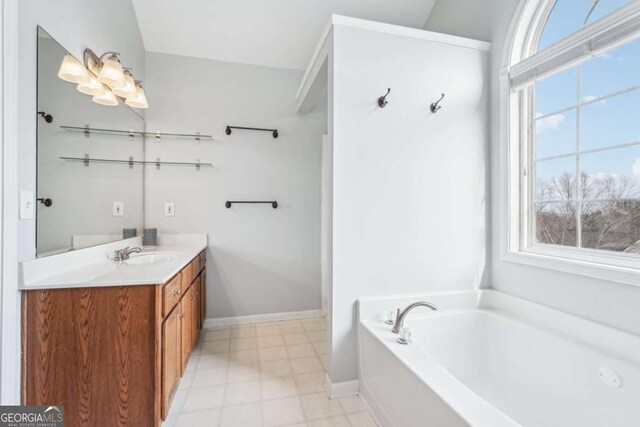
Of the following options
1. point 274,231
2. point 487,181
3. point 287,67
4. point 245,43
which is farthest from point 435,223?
point 245,43

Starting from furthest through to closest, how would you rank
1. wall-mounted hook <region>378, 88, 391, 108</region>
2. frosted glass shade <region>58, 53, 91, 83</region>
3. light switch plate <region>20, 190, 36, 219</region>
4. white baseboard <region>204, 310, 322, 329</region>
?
white baseboard <region>204, 310, 322, 329</region> → wall-mounted hook <region>378, 88, 391, 108</region> → frosted glass shade <region>58, 53, 91, 83</region> → light switch plate <region>20, 190, 36, 219</region>

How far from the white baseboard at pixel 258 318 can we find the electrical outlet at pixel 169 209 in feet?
3.64

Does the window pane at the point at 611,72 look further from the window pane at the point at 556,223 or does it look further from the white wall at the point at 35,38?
the white wall at the point at 35,38

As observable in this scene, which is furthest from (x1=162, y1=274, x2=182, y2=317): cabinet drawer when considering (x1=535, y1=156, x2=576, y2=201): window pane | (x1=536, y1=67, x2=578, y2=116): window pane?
(x1=536, y1=67, x2=578, y2=116): window pane

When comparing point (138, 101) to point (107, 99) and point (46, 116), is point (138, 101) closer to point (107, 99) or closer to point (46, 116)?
point (107, 99)

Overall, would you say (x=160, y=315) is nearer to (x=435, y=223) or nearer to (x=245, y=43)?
(x=435, y=223)

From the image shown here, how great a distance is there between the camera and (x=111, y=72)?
1781 mm

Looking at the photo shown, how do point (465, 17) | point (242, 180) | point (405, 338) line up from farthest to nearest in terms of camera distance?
point (242, 180), point (465, 17), point (405, 338)

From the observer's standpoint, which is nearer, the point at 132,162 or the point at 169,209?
the point at 132,162

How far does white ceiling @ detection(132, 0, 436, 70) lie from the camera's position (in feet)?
7.91

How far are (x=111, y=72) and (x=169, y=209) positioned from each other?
1233 millimetres

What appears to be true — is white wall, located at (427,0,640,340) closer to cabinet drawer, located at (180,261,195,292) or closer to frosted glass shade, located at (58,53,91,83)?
cabinet drawer, located at (180,261,195,292)

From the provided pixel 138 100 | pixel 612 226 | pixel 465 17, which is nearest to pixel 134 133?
pixel 138 100

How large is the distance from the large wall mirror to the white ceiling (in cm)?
84
